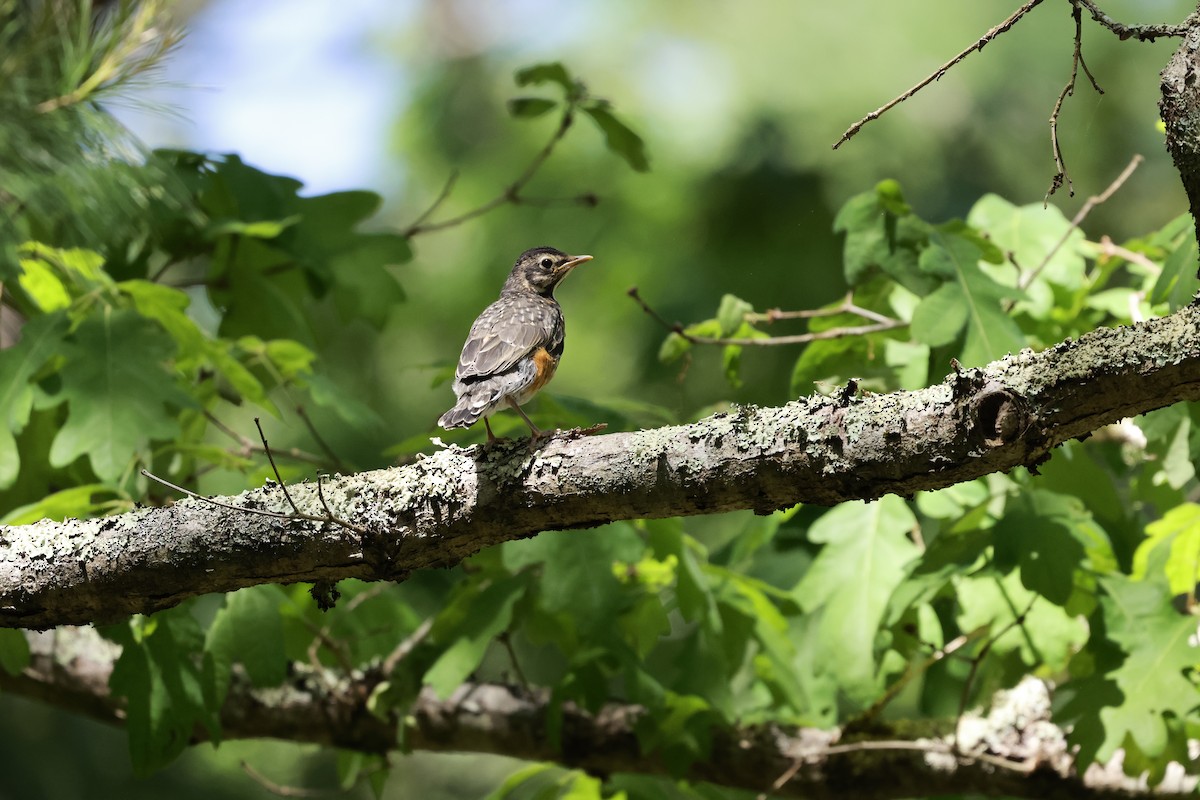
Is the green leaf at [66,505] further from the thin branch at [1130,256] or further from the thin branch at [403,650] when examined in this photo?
the thin branch at [1130,256]

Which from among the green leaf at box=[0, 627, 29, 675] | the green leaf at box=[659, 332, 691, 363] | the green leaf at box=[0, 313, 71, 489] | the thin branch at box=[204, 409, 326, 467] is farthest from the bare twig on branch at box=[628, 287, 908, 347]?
the green leaf at box=[0, 627, 29, 675]

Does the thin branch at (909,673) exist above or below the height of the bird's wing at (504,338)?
below

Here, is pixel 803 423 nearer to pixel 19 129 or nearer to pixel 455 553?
pixel 455 553

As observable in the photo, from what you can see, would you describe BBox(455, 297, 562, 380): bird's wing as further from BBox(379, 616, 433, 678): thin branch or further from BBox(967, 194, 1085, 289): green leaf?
BBox(967, 194, 1085, 289): green leaf

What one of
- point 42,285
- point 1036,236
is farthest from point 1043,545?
point 42,285

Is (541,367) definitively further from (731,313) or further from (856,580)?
(856,580)

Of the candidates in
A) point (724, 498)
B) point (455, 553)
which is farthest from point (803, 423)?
point (455, 553)

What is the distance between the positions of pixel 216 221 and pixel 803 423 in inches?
109

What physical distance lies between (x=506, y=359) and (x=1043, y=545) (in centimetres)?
152

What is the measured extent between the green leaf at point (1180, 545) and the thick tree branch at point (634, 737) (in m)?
0.76

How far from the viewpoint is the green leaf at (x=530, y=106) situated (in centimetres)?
435

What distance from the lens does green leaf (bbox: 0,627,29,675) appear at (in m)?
3.13

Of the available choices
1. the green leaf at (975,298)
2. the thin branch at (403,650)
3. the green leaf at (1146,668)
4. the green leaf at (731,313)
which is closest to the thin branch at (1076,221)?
the green leaf at (975,298)

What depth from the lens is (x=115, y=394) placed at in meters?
3.26
